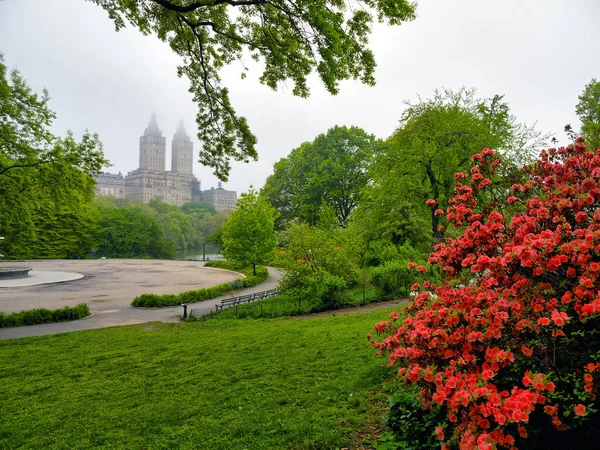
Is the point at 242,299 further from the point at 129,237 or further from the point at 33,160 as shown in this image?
the point at 129,237

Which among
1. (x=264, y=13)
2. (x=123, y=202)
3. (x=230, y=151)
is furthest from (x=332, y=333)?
(x=123, y=202)

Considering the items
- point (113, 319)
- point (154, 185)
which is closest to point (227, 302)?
point (113, 319)

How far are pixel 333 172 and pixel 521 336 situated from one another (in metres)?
33.5

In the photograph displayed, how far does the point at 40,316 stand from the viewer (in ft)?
48.6

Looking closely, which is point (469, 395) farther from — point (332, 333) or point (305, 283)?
point (305, 283)

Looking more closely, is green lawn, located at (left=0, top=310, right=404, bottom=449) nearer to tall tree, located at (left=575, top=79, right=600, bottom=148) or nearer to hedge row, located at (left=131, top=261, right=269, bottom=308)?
hedge row, located at (left=131, top=261, right=269, bottom=308)

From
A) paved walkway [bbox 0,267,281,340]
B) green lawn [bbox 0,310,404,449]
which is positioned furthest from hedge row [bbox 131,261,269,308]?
green lawn [bbox 0,310,404,449]

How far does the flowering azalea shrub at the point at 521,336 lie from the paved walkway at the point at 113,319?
1456 centimetres

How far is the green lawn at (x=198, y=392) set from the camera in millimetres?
4430

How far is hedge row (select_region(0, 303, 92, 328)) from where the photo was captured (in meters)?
14.2

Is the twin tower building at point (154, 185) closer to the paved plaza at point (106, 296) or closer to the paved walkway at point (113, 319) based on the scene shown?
the paved plaza at point (106, 296)

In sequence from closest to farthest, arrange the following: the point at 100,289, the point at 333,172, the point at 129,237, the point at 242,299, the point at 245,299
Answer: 1. the point at 242,299
2. the point at 245,299
3. the point at 100,289
4. the point at 333,172
5. the point at 129,237

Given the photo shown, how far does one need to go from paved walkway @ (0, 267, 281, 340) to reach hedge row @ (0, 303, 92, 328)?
43 centimetres

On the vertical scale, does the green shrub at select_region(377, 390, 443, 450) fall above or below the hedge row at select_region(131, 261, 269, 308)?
above
